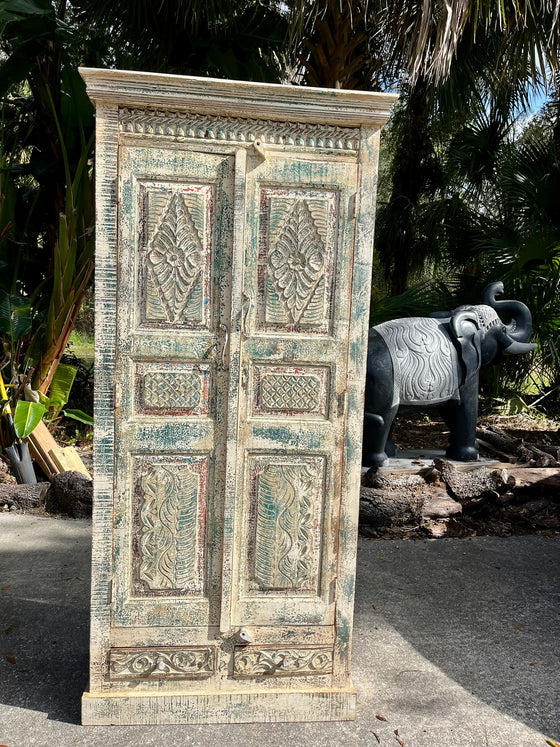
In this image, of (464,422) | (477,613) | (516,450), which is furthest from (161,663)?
(516,450)

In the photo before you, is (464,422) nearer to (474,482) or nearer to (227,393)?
(474,482)

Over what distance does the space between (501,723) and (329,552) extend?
101 cm

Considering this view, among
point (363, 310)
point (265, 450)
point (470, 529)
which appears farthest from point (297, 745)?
point (470, 529)

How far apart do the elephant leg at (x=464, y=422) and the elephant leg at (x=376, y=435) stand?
65 centimetres

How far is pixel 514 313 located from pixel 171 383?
4356mm

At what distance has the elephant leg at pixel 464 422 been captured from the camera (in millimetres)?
5570

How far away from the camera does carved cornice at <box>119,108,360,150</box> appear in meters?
2.45

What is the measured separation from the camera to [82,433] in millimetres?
7332

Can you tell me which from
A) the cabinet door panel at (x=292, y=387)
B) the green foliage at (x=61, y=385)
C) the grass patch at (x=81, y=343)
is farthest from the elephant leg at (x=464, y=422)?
the grass patch at (x=81, y=343)

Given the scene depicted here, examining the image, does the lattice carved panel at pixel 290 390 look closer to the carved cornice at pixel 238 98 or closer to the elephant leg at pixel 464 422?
the carved cornice at pixel 238 98

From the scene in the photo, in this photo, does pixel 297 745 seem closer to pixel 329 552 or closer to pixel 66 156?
pixel 329 552

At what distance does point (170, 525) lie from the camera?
266cm

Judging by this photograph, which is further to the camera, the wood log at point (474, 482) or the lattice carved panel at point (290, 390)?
the wood log at point (474, 482)

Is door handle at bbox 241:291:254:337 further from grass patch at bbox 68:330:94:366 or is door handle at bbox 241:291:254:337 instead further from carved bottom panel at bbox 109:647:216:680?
grass patch at bbox 68:330:94:366
